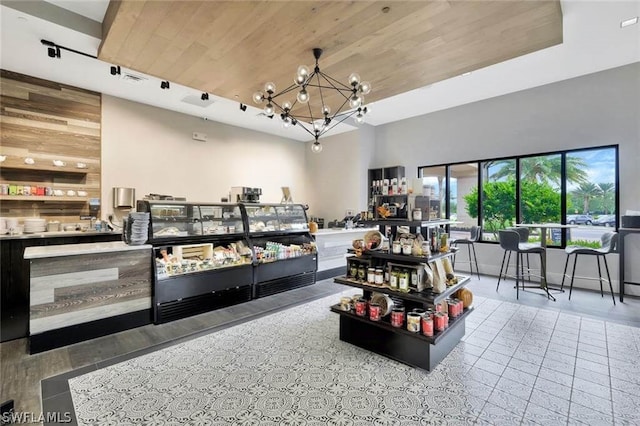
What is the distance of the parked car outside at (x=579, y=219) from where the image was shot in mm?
5082

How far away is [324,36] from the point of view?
2918 millimetres

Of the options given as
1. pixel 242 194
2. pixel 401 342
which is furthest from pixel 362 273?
pixel 242 194

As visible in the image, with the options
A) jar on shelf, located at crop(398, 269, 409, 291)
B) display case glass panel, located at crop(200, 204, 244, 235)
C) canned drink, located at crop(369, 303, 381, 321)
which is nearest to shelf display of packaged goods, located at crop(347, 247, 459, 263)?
jar on shelf, located at crop(398, 269, 409, 291)

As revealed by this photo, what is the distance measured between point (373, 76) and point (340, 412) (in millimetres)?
3765

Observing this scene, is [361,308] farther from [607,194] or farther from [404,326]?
[607,194]

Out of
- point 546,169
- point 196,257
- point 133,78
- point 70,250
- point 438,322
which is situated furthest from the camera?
point 546,169

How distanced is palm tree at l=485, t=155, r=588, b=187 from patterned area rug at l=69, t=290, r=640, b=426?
3.27 metres

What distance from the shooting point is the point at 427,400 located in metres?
2.04

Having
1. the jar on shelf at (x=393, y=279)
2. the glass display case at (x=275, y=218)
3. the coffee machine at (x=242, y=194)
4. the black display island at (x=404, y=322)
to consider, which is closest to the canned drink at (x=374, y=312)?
the black display island at (x=404, y=322)

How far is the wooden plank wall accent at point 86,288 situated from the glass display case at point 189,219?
0.41m

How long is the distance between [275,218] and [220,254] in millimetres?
1237

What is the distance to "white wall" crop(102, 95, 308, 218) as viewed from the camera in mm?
5340

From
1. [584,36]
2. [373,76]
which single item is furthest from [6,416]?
[584,36]

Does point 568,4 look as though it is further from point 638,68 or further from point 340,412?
point 340,412
